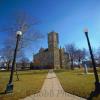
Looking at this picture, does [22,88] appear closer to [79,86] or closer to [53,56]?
[79,86]

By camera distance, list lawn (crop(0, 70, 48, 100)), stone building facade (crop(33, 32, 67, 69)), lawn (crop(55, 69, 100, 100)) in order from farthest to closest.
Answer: stone building facade (crop(33, 32, 67, 69)), lawn (crop(55, 69, 100, 100)), lawn (crop(0, 70, 48, 100))

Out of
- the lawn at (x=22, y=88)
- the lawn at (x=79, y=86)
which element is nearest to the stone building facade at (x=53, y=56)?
the lawn at (x=22, y=88)

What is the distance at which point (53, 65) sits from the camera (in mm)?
92125

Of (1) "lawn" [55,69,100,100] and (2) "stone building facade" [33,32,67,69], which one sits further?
(2) "stone building facade" [33,32,67,69]

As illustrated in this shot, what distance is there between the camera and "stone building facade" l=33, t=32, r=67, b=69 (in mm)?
93500

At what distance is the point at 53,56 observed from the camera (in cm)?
9481

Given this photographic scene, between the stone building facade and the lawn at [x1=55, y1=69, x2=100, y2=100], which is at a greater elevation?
the stone building facade

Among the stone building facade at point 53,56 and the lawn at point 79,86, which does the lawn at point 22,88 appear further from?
the stone building facade at point 53,56

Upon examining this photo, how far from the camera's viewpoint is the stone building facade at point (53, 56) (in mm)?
93500

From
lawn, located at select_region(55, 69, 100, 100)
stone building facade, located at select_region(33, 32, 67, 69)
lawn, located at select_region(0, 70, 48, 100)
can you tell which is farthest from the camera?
stone building facade, located at select_region(33, 32, 67, 69)

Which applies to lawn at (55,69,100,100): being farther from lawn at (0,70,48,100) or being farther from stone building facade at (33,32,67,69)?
stone building facade at (33,32,67,69)

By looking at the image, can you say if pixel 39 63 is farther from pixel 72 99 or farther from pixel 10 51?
pixel 72 99

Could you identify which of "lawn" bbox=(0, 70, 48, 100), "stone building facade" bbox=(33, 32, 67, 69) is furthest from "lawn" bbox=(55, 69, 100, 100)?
"stone building facade" bbox=(33, 32, 67, 69)

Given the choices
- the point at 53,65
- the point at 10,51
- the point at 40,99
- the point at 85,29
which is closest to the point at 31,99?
the point at 40,99
